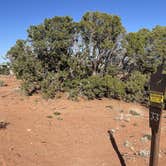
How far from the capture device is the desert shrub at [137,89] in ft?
48.1

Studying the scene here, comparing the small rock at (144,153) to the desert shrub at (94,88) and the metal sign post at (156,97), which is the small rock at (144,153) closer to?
the metal sign post at (156,97)

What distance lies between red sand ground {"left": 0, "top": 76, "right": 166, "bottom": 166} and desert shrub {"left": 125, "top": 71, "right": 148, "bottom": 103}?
66.4 inches

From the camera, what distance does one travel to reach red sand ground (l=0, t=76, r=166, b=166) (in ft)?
21.4

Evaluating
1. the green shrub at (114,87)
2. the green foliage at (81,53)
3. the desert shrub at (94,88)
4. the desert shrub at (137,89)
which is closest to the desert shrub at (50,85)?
the green foliage at (81,53)

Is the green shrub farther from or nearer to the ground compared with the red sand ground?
farther from the ground

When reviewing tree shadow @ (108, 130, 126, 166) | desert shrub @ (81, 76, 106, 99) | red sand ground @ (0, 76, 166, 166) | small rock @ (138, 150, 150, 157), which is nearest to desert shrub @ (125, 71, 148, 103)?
desert shrub @ (81, 76, 106, 99)

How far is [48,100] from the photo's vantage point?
1464 cm

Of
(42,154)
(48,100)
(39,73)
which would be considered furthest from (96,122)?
(39,73)

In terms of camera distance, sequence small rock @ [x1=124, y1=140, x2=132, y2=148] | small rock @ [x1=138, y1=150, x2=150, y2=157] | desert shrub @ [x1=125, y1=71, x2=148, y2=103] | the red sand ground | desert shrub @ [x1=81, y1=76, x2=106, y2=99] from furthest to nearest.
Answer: desert shrub @ [x1=81, y1=76, x2=106, y2=99] → desert shrub @ [x1=125, y1=71, x2=148, y2=103] → small rock @ [x1=124, y1=140, x2=132, y2=148] → small rock @ [x1=138, y1=150, x2=150, y2=157] → the red sand ground

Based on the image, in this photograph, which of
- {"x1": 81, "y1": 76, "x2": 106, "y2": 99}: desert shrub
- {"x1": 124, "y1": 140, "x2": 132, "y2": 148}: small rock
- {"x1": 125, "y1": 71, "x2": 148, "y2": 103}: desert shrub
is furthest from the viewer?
{"x1": 81, "y1": 76, "x2": 106, "y2": 99}: desert shrub

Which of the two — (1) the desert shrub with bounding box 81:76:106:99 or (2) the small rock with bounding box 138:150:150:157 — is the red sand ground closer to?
(2) the small rock with bounding box 138:150:150:157

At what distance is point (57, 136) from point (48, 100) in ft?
21.6

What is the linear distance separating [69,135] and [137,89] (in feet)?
24.0

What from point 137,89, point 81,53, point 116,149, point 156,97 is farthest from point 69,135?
point 81,53
